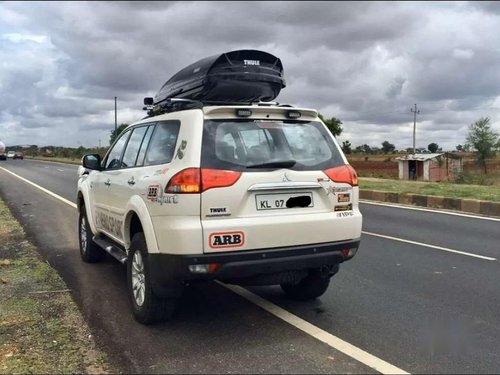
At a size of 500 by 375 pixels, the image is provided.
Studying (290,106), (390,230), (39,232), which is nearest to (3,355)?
(290,106)

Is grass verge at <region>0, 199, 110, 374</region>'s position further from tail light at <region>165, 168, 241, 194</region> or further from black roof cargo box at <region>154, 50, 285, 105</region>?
black roof cargo box at <region>154, 50, 285, 105</region>

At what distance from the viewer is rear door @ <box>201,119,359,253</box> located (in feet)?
13.7

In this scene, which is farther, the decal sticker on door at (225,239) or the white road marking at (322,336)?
the decal sticker on door at (225,239)

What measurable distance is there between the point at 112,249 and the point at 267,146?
2.36m

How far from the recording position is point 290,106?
4.88 meters

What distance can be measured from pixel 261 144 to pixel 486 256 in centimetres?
A: 477

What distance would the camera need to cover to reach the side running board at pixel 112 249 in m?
5.45

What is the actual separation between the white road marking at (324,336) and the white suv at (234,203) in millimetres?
460

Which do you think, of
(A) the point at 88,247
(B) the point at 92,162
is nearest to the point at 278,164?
(B) the point at 92,162

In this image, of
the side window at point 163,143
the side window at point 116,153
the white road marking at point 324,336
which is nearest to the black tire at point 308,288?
the white road marking at point 324,336

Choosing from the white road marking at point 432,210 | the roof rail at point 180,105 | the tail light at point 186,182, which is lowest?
the white road marking at point 432,210

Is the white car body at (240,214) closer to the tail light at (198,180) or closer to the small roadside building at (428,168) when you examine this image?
the tail light at (198,180)

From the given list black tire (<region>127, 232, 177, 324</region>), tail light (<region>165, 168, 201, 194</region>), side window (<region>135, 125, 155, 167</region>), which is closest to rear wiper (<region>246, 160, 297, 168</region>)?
tail light (<region>165, 168, 201, 194</region>)

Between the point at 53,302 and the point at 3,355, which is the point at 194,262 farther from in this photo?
the point at 53,302
